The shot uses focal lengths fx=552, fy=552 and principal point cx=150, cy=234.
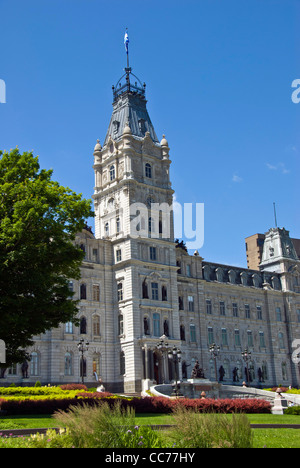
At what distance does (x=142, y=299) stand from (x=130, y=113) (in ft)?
79.3

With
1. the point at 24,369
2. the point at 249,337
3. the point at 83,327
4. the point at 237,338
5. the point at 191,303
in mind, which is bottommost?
the point at 24,369

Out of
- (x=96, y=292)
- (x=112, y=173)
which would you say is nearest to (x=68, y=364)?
(x=96, y=292)

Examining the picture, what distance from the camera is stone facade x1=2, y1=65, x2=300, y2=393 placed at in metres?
58.4

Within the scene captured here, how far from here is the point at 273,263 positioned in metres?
87.7

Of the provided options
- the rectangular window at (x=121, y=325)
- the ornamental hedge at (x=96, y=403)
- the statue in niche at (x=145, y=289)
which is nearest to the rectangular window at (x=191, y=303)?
the statue in niche at (x=145, y=289)

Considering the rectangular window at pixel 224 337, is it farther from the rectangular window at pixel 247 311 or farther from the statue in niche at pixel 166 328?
the statue in niche at pixel 166 328

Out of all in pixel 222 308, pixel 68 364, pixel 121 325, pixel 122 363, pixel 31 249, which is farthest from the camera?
pixel 222 308

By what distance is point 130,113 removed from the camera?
69.6 meters

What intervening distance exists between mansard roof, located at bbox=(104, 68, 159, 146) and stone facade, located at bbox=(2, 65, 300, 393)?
0.18 metres

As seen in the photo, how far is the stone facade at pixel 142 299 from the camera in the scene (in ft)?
192

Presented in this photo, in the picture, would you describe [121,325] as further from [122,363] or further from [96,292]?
[96,292]

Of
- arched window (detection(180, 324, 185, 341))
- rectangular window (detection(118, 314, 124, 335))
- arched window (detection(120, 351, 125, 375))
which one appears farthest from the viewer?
arched window (detection(180, 324, 185, 341))

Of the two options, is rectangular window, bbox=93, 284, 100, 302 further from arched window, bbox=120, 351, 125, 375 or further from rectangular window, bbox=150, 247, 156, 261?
rectangular window, bbox=150, 247, 156, 261

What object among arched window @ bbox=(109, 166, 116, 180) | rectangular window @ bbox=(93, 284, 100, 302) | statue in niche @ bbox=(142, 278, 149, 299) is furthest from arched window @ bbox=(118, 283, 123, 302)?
arched window @ bbox=(109, 166, 116, 180)
